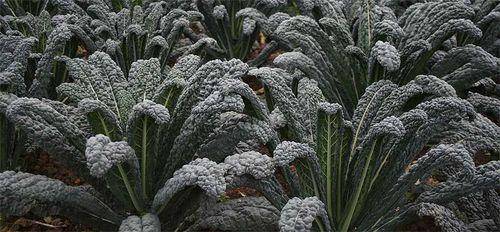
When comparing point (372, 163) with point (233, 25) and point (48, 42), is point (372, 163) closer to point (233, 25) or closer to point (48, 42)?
point (48, 42)

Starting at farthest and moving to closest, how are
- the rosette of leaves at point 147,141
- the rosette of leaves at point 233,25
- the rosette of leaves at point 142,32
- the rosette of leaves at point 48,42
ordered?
the rosette of leaves at point 233,25
the rosette of leaves at point 142,32
the rosette of leaves at point 48,42
the rosette of leaves at point 147,141

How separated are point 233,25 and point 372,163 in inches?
87.0

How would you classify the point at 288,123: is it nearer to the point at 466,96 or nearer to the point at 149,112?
the point at 149,112

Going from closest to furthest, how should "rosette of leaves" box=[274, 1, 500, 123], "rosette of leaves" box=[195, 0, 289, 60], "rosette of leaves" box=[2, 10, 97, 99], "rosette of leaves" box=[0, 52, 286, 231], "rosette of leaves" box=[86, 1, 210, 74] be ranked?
"rosette of leaves" box=[0, 52, 286, 231]
"rosette of leaves" box=[2, 10, 97, 99]
"rosette of leaves" box=[274, 1, 500, 123]
"rosette of leaves" box=[86, 1, 210, 74]
"rosette of leaves" box=[195, 0, 289, 60]

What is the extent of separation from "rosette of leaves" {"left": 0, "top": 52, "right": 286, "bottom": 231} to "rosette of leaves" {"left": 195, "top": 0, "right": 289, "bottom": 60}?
4.45 feet

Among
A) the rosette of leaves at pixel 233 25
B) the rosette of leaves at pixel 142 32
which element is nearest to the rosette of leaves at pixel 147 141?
the rosette of leaves at pixel 142 32

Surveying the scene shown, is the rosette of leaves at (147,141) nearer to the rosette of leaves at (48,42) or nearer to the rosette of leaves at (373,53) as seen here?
Answer: the rosette of leaves at (48,42)

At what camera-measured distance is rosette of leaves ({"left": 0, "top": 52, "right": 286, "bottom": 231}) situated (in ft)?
6.57

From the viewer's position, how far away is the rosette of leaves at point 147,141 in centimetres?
200

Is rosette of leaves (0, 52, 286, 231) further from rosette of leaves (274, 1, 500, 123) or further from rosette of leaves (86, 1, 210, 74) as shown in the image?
rosette of leaves (86, 1, 210, 74)

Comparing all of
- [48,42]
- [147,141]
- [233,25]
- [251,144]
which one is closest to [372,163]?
[251,144]

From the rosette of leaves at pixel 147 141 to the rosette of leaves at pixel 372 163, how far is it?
0.17 m

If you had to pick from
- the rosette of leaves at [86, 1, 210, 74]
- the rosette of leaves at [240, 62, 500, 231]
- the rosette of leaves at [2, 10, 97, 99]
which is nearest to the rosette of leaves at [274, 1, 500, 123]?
the rosette of leaves at [240, 62, 500, 231]

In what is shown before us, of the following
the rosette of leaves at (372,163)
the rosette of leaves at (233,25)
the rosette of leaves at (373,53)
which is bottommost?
the rosette of leaves at (372,163)
